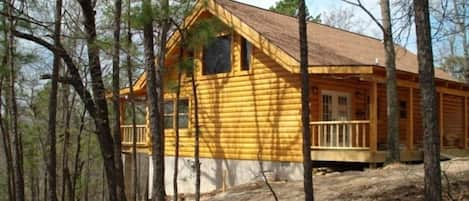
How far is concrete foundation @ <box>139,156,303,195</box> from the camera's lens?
1590 cm

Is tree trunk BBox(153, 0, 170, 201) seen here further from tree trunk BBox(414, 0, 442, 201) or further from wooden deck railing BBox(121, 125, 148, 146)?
wooden deck railing BBox(121, 125, 148, 146)

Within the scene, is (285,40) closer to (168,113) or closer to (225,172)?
(225,172)

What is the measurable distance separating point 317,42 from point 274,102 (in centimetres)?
293

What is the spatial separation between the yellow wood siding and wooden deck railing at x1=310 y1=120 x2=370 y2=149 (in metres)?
0.60

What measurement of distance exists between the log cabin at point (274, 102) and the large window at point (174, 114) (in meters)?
0.04

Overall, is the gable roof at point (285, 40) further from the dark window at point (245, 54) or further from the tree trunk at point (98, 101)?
the tree trunk at point (98, 101)

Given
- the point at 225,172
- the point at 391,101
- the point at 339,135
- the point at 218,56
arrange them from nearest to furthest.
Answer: the point at 391,101 → the point at 339,135 → the point at 225,172 → the point at 218,56

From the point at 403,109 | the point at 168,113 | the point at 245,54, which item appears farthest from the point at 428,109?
the point at 168,113

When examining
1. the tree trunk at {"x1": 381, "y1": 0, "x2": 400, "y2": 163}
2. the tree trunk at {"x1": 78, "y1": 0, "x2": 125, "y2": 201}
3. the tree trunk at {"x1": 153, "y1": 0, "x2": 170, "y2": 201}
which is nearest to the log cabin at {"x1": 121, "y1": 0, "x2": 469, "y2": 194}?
the tree trunk at {"x1": 381, "y1": 0, "x2": 400, "y2": 163}

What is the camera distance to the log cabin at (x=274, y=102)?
1498 centimetres

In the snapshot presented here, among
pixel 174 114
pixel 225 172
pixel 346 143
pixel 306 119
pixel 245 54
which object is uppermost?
pixel 245 54

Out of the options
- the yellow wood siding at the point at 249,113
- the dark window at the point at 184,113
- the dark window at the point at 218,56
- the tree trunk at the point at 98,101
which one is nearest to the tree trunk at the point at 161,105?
the tree trunk at the point at 98,101

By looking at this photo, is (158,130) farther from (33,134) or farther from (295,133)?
(33,134)

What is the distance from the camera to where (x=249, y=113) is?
55.8 feet
